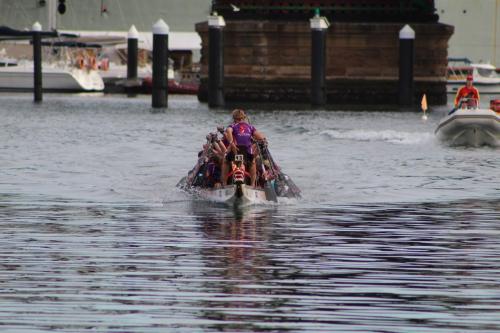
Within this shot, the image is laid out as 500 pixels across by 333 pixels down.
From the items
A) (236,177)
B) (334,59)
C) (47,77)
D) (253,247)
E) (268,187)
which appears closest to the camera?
(253,247)

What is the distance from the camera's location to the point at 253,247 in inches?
780

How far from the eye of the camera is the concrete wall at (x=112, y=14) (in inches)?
4530

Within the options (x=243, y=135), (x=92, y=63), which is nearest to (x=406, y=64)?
(x=92, y=63)

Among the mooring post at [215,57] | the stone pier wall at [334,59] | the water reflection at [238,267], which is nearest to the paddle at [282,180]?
the water reflection at [238,267]

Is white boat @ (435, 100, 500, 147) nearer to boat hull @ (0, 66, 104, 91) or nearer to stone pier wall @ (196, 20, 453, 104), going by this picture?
stone pier wall @ (196, 20, 453, 104)

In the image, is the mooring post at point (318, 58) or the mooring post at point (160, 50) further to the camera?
the mooring post at point (318, 58)

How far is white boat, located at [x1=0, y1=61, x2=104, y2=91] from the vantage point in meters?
102

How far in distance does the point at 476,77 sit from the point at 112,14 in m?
27.7

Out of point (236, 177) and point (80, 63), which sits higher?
point (236, 177)

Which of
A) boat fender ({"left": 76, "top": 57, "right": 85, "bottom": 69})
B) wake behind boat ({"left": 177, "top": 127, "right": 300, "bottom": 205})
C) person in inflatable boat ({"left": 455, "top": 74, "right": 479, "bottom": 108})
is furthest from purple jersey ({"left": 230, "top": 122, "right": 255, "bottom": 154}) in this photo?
boat fender ({"left": 76, "top": 57, "right": 85, "bottom": 69})

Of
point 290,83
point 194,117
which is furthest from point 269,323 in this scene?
point 290,83

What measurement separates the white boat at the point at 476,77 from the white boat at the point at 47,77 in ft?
81.2

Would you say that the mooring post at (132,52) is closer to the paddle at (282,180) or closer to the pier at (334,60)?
the pier at (334,60)

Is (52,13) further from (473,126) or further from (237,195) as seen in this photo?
(237,195)
